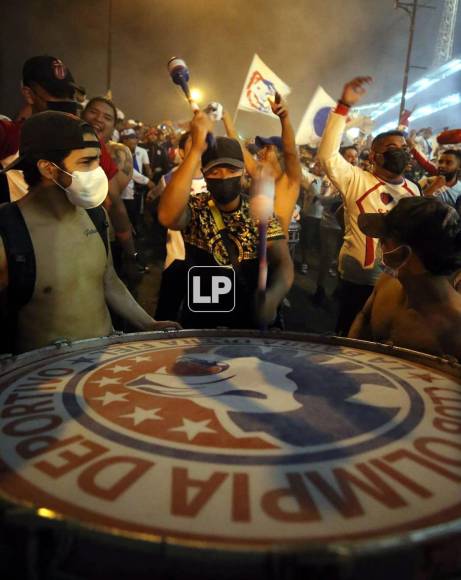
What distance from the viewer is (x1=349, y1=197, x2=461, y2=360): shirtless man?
2.20 metres

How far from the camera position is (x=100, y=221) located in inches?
104

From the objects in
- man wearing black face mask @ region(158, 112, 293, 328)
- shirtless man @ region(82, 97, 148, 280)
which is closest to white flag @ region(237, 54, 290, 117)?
shirtless man @ region(82, 97, 148, 280)

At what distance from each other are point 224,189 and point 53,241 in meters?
1.04

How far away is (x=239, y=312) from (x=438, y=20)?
51.7 meters

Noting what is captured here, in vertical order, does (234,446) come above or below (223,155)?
below

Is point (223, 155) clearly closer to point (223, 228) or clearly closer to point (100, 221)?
point (223, 228)

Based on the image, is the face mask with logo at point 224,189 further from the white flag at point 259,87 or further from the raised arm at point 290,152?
the white flag at point 259,87

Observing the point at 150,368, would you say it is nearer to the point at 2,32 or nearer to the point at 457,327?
the point at 457,327

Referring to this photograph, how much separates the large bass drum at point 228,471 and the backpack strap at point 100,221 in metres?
0.92

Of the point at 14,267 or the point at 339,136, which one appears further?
the point at 339,136

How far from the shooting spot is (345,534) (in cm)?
91

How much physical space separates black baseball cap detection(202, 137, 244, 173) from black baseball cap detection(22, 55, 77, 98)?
4.16ft

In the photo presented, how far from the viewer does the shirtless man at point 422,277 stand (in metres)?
2.20

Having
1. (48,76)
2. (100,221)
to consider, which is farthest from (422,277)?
(48,76)
